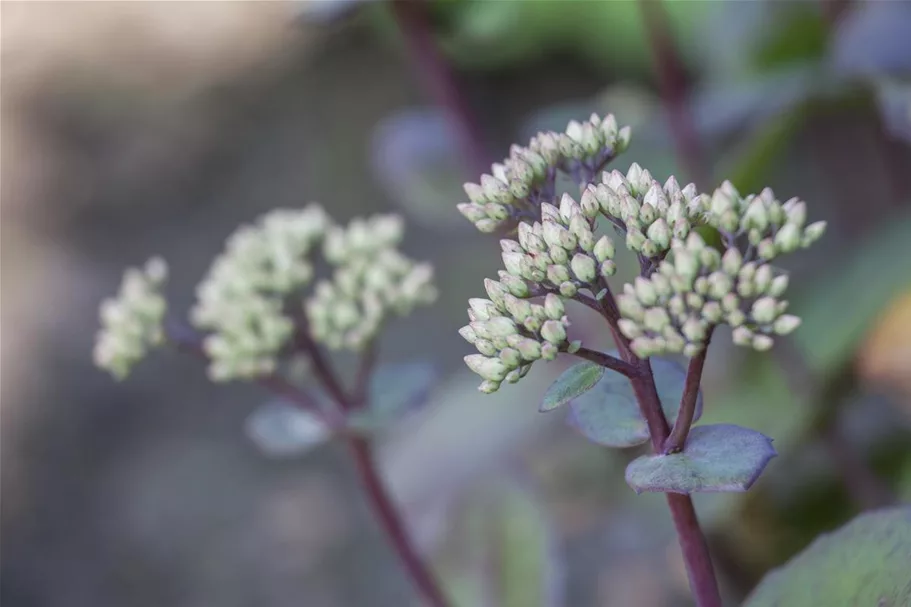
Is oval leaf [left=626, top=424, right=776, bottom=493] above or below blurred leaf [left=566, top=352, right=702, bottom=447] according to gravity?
below

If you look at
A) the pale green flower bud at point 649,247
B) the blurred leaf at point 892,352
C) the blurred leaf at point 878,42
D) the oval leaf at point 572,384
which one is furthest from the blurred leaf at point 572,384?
the blurred leaf at point 892,352

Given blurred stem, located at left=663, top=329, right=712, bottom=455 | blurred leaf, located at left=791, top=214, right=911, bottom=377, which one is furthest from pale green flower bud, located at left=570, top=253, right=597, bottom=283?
blurred leaf, located at left=791, top=214, right=911, bottom=377

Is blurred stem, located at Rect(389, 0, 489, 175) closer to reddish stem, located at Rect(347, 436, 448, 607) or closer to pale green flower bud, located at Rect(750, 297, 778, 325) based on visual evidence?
reddish stem, located at Rect(347, 436, 448, 607)

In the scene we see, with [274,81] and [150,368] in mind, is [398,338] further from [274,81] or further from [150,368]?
[274,81]

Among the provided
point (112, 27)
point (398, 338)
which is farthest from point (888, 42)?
point (112, 27)

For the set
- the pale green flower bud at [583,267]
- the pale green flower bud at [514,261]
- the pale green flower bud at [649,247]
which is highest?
the pale green flower bud at [514,261]

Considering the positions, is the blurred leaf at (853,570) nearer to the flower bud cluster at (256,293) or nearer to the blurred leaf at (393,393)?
the blurred leaf at (393,393)
